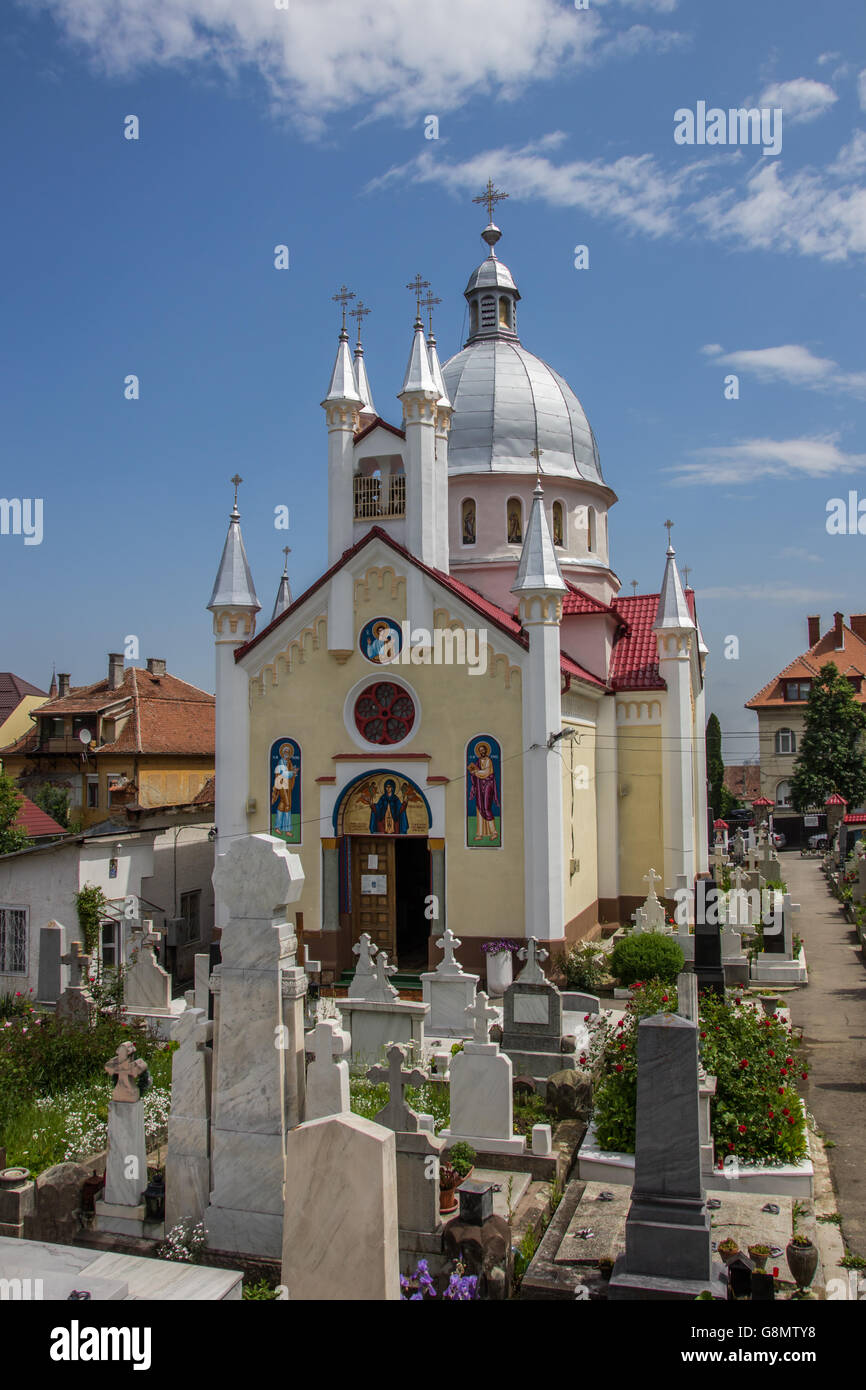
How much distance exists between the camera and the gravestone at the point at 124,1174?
900 cm

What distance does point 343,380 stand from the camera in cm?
2189

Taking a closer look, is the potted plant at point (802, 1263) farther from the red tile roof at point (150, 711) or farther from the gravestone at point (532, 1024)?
the red tile roof at point (150, 711)

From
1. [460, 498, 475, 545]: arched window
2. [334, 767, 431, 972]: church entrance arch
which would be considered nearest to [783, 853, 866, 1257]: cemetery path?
[334, 767, 431, 972]: church entrance arch

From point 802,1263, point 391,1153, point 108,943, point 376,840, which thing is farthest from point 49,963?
point 802,1263

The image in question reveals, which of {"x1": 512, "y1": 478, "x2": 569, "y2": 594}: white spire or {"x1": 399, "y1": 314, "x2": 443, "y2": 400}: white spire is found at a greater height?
{"x1": 399, "y1": 314, "x2": 443, "y2": 400}: white spire

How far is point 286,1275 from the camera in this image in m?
6.72

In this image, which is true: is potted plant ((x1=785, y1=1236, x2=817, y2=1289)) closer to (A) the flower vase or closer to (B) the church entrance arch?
(A) the flower vase

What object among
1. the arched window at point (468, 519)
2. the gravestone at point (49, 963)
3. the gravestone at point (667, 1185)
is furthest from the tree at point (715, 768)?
the gravestone at point (667, 1185)

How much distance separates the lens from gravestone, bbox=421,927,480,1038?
16.2 metres

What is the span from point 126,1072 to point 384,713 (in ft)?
38.0

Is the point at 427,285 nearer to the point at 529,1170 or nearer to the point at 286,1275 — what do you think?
the point at 529,1170

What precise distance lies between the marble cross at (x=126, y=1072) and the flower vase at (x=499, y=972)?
31.2ft

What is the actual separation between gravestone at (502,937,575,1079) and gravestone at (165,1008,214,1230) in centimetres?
533
